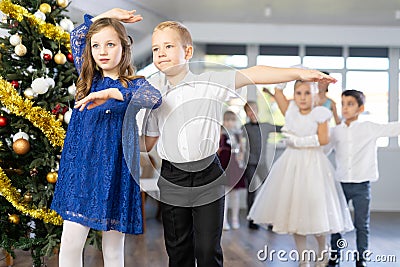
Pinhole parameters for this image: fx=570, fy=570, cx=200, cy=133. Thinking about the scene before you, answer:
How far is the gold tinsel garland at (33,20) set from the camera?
9.48ft

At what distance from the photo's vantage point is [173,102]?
1852 millimetres

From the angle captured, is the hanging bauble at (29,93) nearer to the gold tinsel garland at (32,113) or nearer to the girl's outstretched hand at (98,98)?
the gold tinsel garland at (32,113)

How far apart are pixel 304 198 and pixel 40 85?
5.37 feet

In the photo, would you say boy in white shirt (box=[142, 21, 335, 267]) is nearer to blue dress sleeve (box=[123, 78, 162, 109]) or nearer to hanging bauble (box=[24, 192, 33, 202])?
blue dress sleeve (box=[123, 78, 162, 109])

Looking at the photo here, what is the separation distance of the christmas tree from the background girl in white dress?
131cm

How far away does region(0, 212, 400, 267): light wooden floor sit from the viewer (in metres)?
3.56

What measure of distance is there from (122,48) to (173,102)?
0.33m

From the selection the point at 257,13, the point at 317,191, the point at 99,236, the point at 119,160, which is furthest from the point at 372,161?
the point at 257,13

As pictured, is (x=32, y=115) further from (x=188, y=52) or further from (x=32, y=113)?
(x=188, y=52)

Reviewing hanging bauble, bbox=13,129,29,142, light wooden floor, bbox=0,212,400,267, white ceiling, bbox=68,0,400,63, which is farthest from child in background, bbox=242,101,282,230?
white ceiling, bbox=68,0,400,63

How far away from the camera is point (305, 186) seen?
134 inches

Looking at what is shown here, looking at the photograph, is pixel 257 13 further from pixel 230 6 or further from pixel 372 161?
pixel 372 161

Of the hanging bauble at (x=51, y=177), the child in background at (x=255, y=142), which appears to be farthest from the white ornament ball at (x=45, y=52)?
the child in background at (x=255, y=142)

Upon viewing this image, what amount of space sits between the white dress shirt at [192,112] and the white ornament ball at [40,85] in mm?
1133
